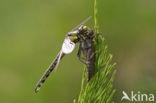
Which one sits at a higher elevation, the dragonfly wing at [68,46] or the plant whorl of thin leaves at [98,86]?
the dragonfly wing at [68,46]

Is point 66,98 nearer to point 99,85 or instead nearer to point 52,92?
point 52,92

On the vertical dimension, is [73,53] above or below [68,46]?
below

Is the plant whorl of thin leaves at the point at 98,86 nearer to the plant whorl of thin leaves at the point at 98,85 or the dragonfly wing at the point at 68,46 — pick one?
the plant whorl of thin leaves at the point at 98,85

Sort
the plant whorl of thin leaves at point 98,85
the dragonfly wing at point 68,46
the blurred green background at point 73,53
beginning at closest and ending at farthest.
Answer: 1. the plant whorl of thin leaves at point 98,85
2. the dragonfly wing at point 68,46
3. the blurred green background at point 73,53

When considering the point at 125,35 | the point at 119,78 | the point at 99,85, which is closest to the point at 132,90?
the point at 119,78

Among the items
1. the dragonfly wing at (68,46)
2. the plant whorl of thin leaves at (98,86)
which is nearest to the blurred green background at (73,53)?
the dragonfly wing at (68,46)

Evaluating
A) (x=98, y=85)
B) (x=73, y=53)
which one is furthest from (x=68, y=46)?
(x=73, y=53)

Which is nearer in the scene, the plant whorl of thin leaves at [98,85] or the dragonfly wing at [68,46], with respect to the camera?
the plant whorl of thin leaves at [98,85]

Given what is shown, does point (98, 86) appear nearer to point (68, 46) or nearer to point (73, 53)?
→ point (68, 46)

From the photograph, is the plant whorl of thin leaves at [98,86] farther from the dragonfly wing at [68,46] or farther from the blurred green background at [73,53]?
the blurred green background at [73,53]

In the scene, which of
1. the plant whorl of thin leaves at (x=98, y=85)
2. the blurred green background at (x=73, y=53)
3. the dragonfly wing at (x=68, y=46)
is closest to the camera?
the plant whorl of thin leaves at (x=98, y=85)
